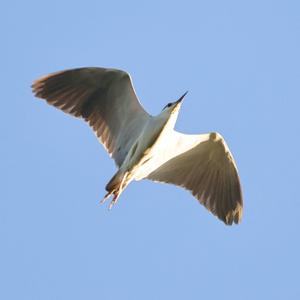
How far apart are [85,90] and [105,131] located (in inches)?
30.8

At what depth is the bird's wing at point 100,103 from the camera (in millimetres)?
13461

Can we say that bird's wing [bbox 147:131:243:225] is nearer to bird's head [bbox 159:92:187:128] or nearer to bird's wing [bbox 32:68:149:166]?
bird's wing [bbox 32:68:149:166]

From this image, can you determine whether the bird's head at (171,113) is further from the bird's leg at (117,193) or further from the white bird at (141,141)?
the bird's leg at (117,193)

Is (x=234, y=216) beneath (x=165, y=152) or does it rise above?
beneath

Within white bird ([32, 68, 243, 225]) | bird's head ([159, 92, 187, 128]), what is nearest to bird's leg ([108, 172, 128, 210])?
white bird ([32, 68, 243, 225])

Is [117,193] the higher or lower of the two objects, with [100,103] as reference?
lower

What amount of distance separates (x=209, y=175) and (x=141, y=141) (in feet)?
6.55

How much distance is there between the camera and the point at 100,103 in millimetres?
13742

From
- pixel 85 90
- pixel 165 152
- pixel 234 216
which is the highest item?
pixel 85 90

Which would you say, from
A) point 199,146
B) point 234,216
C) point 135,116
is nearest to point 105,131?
point 135,116

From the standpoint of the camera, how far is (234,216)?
47.1 feet

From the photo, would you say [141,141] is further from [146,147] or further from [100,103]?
[100,103]

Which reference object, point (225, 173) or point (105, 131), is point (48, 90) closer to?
point (105, 131)

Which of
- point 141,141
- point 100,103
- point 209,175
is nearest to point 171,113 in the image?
point 141,141
